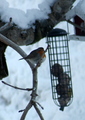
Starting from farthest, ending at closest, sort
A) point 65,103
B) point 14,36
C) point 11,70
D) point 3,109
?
point 11,70 → point 3,109 → point 65,103 → point 14,36

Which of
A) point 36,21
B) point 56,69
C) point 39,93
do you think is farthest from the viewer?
point 39,93

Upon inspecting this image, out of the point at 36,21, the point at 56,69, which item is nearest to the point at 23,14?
the point at 36,21

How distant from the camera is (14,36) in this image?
216 centimetres

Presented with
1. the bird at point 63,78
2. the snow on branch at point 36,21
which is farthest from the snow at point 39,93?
the snow on branch at point 36,21

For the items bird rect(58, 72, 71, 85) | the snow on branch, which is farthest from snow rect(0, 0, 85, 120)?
the snow on branch

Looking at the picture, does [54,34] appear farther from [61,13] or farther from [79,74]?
[79,74]

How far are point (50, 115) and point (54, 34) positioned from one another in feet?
6.97

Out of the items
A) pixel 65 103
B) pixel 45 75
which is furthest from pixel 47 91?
pixel 65 103

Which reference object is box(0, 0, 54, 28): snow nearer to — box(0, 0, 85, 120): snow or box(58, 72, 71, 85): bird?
box(58, 72, 71, 85): bird

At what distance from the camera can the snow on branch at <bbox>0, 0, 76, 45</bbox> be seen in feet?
7.13

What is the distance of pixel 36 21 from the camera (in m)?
2.25

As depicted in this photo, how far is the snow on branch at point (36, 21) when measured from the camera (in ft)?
7.13

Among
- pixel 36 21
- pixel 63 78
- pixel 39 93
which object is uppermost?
pixel 36 21

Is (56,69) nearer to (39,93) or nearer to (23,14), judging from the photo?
(23,14)
